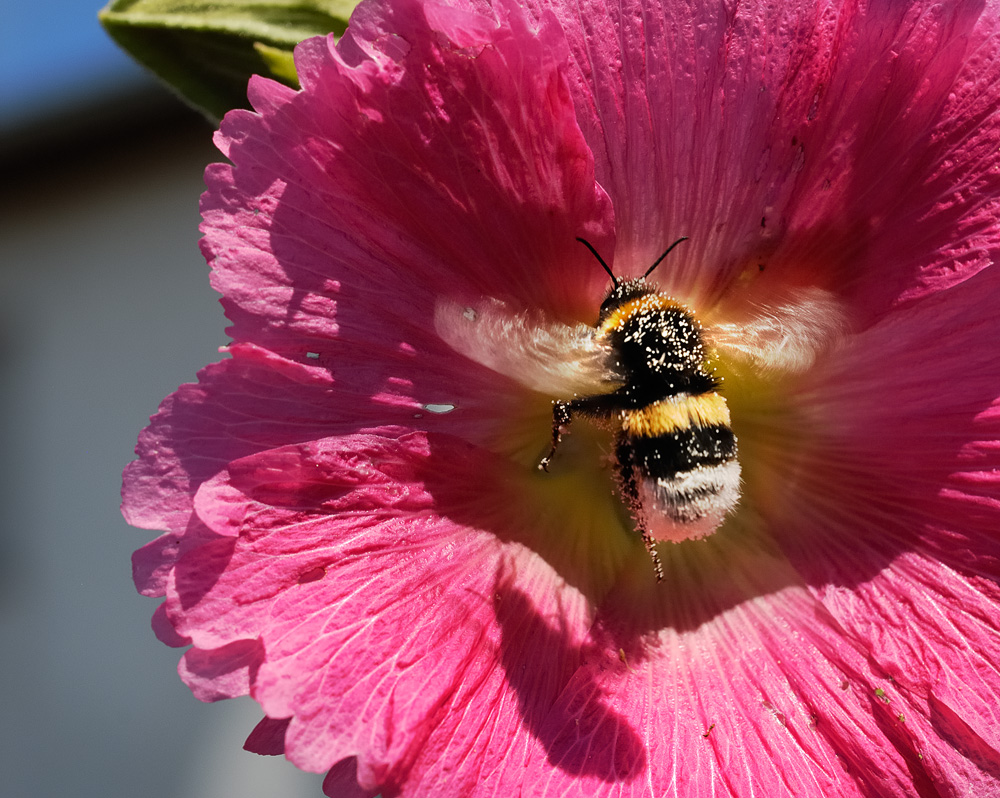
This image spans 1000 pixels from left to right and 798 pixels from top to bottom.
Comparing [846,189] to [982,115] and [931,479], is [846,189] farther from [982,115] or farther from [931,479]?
[931,479]

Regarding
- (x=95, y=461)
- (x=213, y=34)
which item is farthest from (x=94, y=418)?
(x=213, y=34)

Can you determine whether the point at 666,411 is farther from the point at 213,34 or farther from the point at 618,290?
the point at 213,34

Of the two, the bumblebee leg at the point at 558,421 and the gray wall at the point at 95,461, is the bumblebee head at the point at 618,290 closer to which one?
the bumblebee leg at the point at 558,421

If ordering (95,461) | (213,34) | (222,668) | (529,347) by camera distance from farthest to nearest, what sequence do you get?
(95,461), (213,34), (529,347), (222,668)

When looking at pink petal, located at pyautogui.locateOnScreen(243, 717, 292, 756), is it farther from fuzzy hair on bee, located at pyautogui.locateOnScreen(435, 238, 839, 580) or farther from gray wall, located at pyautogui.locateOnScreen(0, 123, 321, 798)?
gray wall, located at pyautogui.locateOnScreen(0, 123, 321, 798)

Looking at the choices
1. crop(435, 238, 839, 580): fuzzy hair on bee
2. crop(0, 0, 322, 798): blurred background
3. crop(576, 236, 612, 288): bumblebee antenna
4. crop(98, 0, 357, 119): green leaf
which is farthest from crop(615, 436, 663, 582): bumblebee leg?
crop(0, 0, 322, 798): blurred background

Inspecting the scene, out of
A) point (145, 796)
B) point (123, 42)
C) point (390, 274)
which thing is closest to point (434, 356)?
point (390, 274)

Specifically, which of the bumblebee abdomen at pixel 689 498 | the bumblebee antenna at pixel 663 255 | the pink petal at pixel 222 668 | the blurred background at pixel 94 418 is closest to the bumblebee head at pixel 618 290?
the bumblebee antenna at pixel 663 255
